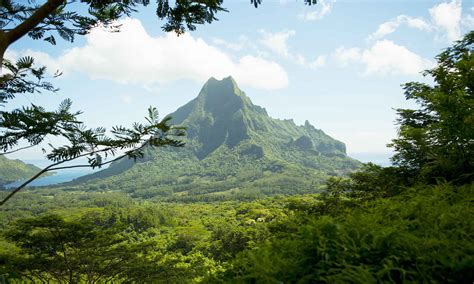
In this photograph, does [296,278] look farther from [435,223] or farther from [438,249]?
[435,223]

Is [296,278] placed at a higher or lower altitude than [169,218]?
higher

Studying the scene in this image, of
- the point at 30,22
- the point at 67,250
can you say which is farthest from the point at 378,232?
the point at 67,250

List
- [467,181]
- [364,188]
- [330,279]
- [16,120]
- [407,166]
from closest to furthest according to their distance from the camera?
[330,279]
[16,120]
[467,181]
[407,166]
[364,188]

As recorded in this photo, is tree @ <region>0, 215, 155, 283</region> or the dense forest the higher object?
the dense forest

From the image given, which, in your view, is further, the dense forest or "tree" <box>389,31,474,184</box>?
"tree" <box>389,31,474,184</box>

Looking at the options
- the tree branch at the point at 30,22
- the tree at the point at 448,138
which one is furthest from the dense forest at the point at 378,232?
the tree branch at the point at 30,22

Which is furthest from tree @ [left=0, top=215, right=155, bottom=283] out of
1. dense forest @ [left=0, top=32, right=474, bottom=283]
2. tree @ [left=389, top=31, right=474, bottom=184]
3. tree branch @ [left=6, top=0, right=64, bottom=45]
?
tree @ [left=389, top=31, right=474, bottom=184]

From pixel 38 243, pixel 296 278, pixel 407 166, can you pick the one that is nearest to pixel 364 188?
pixel 407 166

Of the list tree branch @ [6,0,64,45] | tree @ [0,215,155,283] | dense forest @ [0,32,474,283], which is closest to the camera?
dense forest @ [0,32,474,283]

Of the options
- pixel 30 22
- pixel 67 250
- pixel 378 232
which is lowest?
pixel 67 250

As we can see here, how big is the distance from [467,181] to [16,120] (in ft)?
18.0

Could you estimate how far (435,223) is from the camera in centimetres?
189

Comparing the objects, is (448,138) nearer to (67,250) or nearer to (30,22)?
(30,22)

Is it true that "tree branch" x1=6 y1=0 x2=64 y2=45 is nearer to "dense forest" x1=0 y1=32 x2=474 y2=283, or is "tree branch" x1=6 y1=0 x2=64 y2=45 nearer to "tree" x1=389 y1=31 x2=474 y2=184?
"dense forest" x1=0 y1=32 x2=474 y2=283
